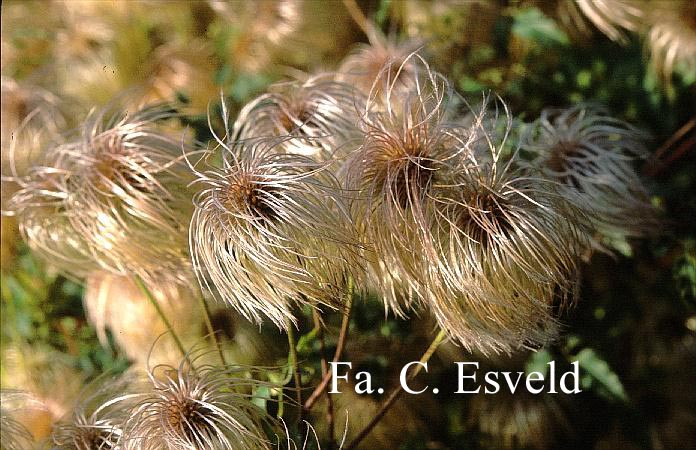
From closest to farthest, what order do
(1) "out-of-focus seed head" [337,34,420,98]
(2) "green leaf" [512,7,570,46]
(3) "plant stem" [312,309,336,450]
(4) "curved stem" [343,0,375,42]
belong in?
(3) "plant stem" [312,309,336,450], (1) "out-of-focus seed head" [337,34,420,98], (2) "green leaf" [512,7,570,46], (4) "curved stem" [343,0,375,42]

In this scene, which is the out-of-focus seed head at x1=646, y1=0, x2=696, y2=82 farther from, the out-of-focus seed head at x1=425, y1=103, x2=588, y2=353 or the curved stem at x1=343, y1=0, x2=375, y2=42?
the out-of-focus seed head at x1=425, y1=103, x2=588, y2=353

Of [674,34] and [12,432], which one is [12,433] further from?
[674,34]

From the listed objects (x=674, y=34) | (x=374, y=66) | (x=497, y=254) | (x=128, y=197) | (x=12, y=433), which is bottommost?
(x=12, y=433)

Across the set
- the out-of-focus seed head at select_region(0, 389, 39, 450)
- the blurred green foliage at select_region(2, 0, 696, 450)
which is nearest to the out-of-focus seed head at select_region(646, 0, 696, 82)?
the blurred green foliage at select_region(2, 0, 696, 450)

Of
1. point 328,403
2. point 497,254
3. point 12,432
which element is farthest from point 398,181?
point 12,432

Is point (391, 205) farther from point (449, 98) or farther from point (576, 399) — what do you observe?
point (576, 399)

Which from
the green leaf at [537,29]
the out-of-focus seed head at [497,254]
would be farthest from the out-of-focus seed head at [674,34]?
the out-of-focus seed head at [497,254]

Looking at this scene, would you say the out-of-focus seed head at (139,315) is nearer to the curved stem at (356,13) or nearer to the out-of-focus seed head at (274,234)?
the out-of-focus seed head at (274,234)
